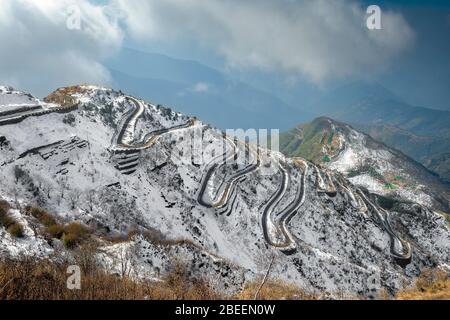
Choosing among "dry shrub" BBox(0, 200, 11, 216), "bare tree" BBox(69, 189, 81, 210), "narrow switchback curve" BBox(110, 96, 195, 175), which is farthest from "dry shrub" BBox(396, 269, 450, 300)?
"narrow switchback curve" BBox(110, 96, 195, 175)

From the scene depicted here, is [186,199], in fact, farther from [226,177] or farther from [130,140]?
[130,140]

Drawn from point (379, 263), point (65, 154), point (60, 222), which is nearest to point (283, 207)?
point (379, 263)

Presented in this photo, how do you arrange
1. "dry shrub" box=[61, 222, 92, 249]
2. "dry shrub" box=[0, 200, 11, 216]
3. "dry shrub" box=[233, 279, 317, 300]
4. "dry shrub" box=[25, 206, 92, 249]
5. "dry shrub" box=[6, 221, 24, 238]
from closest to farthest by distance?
"dry shrub" box=[233, 279, 317, 300] → "dry shrub" box=[6, 221, 24, 238] → "dry shrub" box=[61, 222, 92, 249] → "dry shrub" box=[25, 206, 92, 249] → "dry shrub" box=[0, 200, 11, 216]

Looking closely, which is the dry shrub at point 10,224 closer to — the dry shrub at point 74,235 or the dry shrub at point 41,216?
the dry shrub at point 41,216

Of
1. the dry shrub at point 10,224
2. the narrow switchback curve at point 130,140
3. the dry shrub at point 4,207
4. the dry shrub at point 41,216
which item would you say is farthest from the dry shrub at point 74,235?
the narrow switchback curve at point 130,140

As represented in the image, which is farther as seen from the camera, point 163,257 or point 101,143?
point 101,143

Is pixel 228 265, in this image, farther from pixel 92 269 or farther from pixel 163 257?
pixel 92 269

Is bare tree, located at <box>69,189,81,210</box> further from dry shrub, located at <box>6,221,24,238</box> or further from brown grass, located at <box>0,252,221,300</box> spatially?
brown grass, located at <box>0,252,221,300</box>

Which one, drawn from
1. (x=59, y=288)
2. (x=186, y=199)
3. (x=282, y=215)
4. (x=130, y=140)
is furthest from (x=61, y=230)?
(x=282, y=215)
